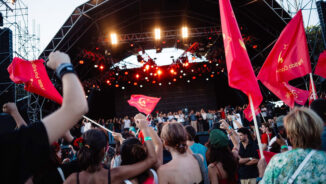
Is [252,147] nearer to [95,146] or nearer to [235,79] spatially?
[235,79]

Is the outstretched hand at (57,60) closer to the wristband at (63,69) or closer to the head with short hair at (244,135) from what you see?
the wristband at (63,69)

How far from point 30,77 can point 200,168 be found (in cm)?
246

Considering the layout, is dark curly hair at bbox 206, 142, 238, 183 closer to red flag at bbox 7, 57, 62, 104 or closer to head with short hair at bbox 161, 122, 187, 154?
head with short hair at bbox 161, 122, 187, 154

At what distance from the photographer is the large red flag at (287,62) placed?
3924 mm

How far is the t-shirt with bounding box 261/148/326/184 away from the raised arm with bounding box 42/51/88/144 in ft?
4.56

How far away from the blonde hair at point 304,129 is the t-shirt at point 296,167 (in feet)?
0.18

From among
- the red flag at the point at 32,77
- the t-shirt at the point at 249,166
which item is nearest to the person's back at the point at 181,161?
the red flag at the point at 32,77

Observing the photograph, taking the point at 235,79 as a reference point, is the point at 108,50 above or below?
above

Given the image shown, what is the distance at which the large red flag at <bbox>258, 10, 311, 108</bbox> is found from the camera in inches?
154

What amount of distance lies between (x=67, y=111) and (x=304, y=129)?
1.59 meters

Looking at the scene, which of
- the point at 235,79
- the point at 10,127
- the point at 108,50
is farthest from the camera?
the point at 108,50

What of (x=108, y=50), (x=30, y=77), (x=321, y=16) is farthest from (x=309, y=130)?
(x=108, y=50)

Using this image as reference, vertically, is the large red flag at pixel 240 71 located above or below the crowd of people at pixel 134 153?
above

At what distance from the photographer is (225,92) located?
2116 centimetres
